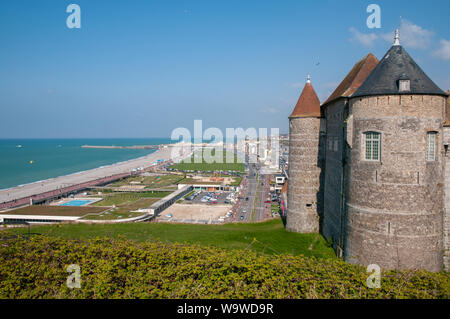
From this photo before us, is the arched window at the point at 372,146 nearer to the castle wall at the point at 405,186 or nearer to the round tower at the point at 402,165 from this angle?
the round tower at the point at 402,165

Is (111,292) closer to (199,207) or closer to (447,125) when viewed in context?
(447,125)

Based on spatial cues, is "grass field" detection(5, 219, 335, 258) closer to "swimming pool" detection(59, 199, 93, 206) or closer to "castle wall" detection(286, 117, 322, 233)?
"castle wall" detection(286, 117, 322, 233)

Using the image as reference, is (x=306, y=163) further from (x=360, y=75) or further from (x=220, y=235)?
(x=220, y=235)

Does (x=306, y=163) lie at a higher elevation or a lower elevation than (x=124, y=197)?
higher

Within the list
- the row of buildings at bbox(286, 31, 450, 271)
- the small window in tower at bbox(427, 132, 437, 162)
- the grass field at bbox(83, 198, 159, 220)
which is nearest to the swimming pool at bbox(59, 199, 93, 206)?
the grass field at bbox(83, 198, 159, 220)

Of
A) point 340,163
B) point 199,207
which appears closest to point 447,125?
point 340,163

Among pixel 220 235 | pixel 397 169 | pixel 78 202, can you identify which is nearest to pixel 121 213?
pixel 78 202
